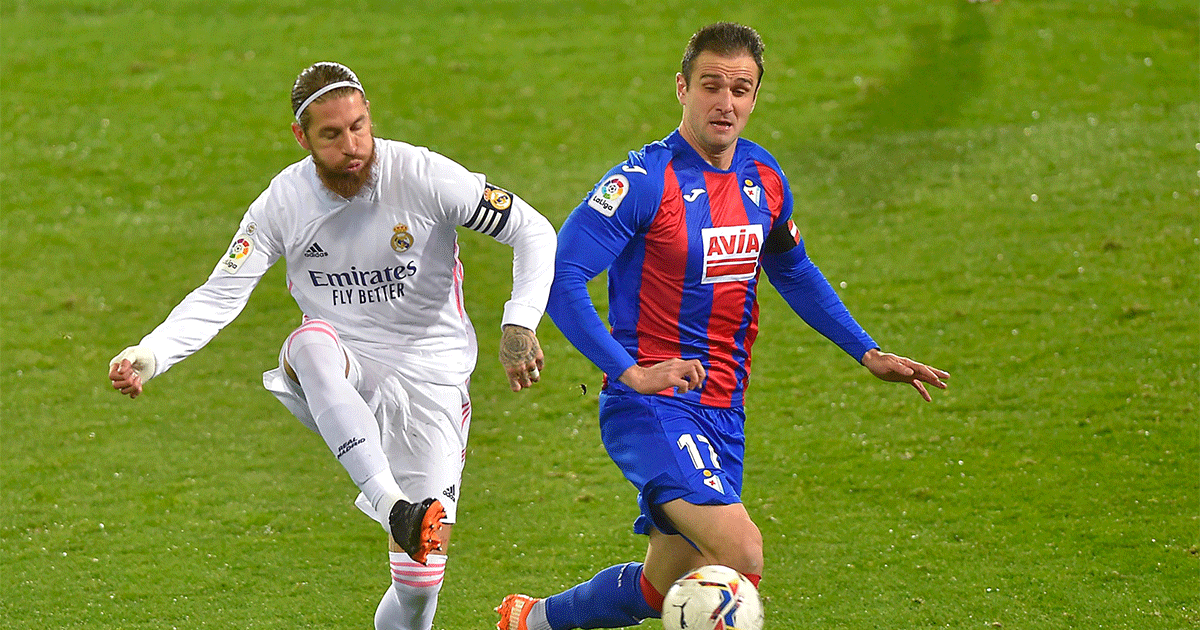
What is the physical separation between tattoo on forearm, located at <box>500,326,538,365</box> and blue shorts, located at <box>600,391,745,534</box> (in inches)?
20.0

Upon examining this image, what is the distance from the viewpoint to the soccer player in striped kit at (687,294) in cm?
Result: 395

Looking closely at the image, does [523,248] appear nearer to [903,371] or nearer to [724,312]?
[724,312]

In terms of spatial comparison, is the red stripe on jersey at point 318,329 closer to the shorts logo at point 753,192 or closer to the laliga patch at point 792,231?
the shorts logo at point 753,192

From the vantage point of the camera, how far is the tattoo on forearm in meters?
3.69

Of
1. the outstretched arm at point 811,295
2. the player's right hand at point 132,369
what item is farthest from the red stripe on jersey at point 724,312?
the player's right hand at point 132,369

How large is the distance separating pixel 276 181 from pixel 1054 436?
417 centimetres

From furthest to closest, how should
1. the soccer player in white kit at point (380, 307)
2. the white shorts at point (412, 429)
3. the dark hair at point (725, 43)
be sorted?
the white shorts at point (412, 429) → the dark hair at point (725, 43) → the soccer player in white kit at point (380, 307)

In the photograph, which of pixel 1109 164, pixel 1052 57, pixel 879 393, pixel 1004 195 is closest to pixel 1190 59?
pixel 1052 57

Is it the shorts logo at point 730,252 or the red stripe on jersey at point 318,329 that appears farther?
the shorts logo at point 730,252

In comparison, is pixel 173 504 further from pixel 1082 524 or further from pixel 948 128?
pixel 948 128

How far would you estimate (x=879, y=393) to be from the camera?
7.00m

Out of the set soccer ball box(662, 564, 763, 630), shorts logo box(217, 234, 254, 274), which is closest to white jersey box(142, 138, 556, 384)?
shorts logo box(217, 234, 254, 274)

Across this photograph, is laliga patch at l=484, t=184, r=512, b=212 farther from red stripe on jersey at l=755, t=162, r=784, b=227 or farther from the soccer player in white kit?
red stripe on jersey at l=755, t=162, r=784, b=227

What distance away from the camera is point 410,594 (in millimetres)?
4285
